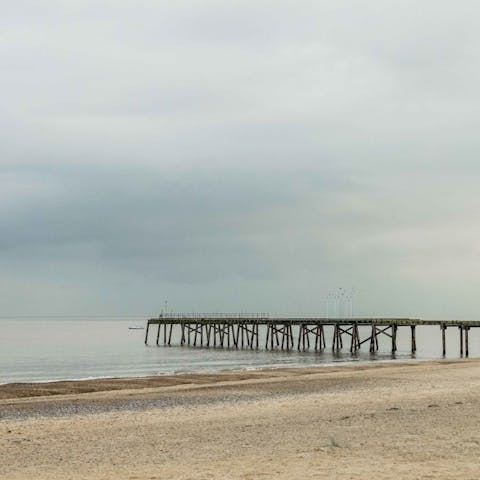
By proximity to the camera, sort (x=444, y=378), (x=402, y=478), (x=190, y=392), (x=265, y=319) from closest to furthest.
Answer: (x=402, y=478) → (x=190, y=392) → (x=444, y=378) → (x=265, y=319)

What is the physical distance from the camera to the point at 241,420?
58.1 feet

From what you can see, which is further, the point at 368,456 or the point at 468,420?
the point at 468,420

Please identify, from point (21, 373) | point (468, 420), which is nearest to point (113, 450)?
point (468, 420)

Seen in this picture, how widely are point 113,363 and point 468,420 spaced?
46498 millimetres

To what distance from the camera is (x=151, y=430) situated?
53.8 feet

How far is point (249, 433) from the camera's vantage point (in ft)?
50.5

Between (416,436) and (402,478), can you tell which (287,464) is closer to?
(402,478)

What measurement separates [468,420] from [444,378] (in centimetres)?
1472

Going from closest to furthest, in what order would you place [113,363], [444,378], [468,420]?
[468,420] < [444,378] < [113,363]

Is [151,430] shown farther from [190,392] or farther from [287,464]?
[190,392]

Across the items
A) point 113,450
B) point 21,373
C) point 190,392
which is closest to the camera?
point 113,450

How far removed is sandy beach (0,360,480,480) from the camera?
450 inches

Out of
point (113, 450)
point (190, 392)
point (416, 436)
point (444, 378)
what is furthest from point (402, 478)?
point (444, 378)

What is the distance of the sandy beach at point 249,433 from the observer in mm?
11422
